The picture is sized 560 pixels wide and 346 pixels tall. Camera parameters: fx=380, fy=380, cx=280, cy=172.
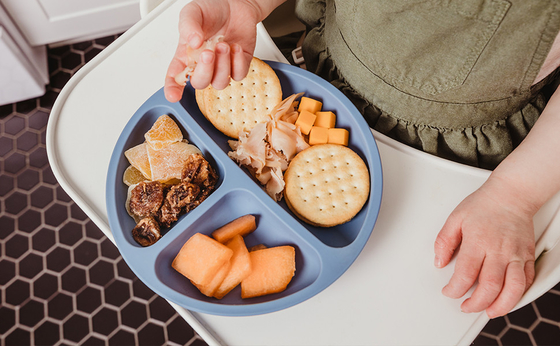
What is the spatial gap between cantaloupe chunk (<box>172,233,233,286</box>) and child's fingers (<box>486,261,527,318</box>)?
0.45 m

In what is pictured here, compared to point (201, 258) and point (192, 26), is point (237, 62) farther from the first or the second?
point (201, 258)

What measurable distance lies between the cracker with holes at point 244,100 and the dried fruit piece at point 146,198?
18 cm

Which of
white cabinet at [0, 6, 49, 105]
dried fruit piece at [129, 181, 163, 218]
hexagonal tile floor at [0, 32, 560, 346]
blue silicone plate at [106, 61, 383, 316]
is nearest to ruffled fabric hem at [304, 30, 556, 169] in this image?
blue silicone plate at [106, 61, 383, 316]

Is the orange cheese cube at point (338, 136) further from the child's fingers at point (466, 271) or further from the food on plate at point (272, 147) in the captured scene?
the child's fingers at point (466, 271)

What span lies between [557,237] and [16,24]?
6.31 feet

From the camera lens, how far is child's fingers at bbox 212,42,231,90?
0.58 m

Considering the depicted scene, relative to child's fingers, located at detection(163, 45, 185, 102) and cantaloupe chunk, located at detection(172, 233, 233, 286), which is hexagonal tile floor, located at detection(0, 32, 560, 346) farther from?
child's fingers, located at detection(163, 45, 185, 102)

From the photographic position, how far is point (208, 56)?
21.6 inches

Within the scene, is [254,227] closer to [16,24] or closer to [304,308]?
[304,308]

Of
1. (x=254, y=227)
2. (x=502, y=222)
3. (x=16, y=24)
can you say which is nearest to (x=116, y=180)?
(x=254, y=227)

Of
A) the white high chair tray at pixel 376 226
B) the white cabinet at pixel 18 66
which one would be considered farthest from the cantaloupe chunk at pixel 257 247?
the white cabinet at pixel 18 66

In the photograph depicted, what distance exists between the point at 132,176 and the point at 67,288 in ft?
3.57

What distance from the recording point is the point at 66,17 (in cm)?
157

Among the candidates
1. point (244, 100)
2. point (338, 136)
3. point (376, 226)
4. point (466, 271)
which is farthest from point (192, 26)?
point (466, 271)
